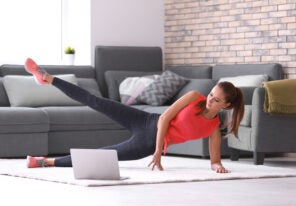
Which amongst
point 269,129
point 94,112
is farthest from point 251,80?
point 94,112

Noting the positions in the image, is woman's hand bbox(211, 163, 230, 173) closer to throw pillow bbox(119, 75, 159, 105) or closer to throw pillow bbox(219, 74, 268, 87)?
throw pillow bbox(219, 74, 268, 87)

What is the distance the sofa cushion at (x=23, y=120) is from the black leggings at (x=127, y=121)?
52.3 inches

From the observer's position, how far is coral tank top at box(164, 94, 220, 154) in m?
5.96

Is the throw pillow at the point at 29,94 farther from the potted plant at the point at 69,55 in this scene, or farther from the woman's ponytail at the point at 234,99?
the woman's ponytail at the point at 234,99

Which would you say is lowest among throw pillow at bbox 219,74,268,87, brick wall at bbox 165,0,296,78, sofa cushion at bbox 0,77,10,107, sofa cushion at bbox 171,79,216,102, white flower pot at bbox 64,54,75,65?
sofa cushion at bbox 0,77,10,107

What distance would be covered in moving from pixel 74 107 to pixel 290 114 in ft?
7.03

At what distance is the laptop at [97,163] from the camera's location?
5238mm

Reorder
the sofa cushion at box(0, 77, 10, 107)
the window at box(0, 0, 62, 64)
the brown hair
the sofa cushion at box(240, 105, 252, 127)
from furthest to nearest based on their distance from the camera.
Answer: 1. the window at box(0, 0, 62, 64)
2. the sofa cushion at box(0, 77, 10, 107)
3. the sofa cushion at box(240, 105, 252, 127)
4. the brown hair

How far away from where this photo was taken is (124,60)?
9.11 m

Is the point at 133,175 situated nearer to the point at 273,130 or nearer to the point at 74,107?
the point at 273,130

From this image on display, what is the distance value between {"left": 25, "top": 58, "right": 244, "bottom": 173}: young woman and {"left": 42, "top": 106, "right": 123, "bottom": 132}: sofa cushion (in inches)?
61.4

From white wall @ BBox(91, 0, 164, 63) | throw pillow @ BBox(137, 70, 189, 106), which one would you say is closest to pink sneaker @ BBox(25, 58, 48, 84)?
throw pillow @ BBox(137, 70, 189, 106)

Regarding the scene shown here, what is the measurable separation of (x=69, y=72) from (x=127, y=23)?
1.07 metres

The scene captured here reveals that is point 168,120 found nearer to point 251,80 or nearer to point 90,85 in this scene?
point 251,80
